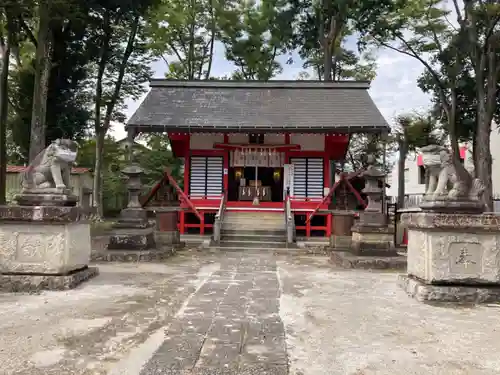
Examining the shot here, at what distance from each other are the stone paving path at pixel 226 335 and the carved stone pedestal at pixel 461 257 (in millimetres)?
2332

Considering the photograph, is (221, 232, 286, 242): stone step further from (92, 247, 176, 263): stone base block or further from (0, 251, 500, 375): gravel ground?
(0, 251, 500, 375): gravel ground

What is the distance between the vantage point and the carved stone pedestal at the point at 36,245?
6.28 meters

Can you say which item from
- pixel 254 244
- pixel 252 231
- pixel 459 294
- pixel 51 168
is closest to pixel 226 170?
pixel 252 231

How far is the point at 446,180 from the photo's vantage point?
20.6 feet

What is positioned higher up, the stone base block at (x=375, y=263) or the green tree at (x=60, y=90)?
the green tree at (x=60, y=90)

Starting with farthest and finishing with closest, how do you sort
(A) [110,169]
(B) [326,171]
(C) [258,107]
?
(A) [110,169]
(C) [258,107]
(B) [326,171]

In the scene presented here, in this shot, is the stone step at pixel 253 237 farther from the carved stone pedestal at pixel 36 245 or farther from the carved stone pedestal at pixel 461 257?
the carved stone pedestal at pixel 461 257

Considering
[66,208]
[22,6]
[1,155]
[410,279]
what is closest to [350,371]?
[410,279]

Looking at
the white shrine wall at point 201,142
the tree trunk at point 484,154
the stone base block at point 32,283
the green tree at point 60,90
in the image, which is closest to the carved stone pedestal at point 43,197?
the stone base block at point 32,283

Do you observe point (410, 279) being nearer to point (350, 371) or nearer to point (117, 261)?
point (350, 371)

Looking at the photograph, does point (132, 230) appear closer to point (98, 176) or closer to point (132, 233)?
point (132, 233)

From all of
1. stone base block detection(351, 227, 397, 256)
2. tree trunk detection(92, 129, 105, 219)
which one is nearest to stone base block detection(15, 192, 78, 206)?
stone base block detection(351, 227, 397, 256)

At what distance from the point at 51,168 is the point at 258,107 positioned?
11.9 m

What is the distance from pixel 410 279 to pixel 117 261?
6428 mm
